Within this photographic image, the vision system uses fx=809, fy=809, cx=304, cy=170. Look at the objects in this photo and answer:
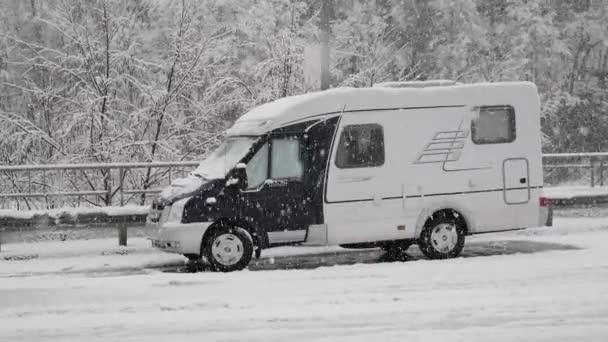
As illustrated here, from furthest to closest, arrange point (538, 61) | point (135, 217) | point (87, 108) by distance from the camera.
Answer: point (538, 61) < point (87, 108) < point (135, 217)

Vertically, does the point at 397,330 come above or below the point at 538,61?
below

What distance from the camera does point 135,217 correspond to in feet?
48.0

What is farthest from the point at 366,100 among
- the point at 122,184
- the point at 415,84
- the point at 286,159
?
the point at 122,184

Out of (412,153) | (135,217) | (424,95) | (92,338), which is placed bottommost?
(92,338)

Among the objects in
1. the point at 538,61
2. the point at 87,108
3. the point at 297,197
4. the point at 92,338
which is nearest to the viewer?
the point at 92,338

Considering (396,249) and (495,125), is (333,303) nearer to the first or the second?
(396,249)

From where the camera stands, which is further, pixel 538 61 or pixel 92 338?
pixel 538 61

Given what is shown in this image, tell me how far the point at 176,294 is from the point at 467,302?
334 centimetres

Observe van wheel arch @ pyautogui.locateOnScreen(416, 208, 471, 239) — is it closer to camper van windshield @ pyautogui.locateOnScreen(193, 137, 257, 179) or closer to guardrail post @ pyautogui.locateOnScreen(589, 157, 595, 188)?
camper van windshield @ pyautogui.locateOnScreen(193, 137, 257, 179)

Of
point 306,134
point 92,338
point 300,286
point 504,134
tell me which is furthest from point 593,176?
point 92,338

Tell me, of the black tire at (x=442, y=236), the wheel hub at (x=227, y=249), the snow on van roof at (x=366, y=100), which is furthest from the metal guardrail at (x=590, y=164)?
the wheel hub at (x=227, y=249)

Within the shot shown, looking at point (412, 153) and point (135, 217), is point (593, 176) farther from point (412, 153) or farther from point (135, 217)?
point (135, 217)

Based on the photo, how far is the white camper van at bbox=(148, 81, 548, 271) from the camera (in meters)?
11.8

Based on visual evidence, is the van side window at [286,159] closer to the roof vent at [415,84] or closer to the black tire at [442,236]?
the roof vent at [415,84]
